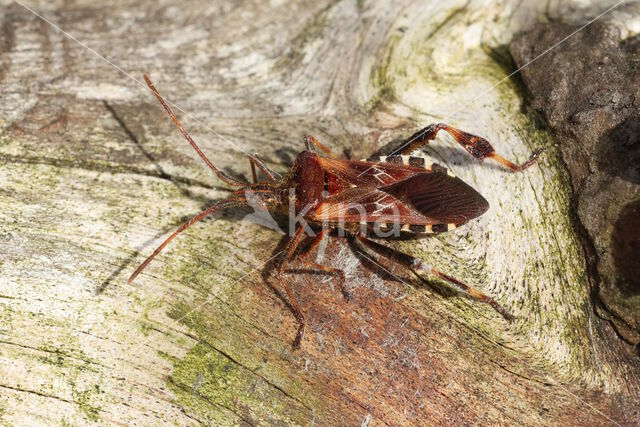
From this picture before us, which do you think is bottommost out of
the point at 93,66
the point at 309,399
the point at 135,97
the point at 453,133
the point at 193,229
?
the point at 309,399

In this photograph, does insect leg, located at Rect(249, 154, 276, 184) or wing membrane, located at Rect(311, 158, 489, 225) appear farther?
insect leg, located at Rect(249, 154, 276, 184)

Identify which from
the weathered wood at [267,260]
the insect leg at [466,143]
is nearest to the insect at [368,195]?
the insect leg at [466,143]

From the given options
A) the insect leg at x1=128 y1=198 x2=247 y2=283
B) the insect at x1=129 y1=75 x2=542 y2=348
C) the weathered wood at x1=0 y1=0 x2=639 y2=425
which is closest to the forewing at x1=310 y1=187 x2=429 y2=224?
the insect at x1=129 y1=75 x2=542 y2=348

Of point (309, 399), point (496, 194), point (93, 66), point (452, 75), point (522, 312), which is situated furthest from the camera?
point (93, 66)

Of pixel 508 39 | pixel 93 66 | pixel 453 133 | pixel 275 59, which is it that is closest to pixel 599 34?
pixel 508 39

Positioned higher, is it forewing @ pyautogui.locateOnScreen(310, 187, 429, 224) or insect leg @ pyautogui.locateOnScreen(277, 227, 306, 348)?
forewing @ pyautogui.locateOnScreen(310, 187, 429, 224)

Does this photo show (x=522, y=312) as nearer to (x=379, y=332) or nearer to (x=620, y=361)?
(x=620, y=361)

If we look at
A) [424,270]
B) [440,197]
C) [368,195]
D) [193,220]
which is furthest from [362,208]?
[193,220]

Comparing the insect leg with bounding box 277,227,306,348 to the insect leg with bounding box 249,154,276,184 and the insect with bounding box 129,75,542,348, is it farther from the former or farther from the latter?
the insect leg with bounding box 249,154,276,184
